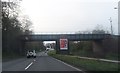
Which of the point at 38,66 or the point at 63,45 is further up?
the point at 63,45

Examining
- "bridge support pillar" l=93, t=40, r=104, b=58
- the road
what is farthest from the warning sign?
"bridge support pillar" l=93, t=40, r=104, b=58

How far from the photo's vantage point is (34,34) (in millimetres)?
109188

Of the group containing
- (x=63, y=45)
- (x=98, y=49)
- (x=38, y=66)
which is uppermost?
(x=63, y=45)

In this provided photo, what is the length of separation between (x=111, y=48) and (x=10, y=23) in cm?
2873

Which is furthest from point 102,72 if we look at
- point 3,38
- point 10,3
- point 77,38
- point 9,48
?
point 77,38

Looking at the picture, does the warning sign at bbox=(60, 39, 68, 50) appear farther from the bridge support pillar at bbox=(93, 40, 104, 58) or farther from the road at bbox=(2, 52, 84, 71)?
the bridge support pillar at bbox=(93, 40, 104, 58)

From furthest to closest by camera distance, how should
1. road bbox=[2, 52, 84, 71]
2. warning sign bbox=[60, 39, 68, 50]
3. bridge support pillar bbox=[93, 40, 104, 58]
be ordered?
bridge support pillar bbox=[93, 40, 104, 58]
warning sign bbox=[60, 39, 68, 50]
road bbox=[2, 52, 84, 71]

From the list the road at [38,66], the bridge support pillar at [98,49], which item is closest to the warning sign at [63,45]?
the road at [38,66]

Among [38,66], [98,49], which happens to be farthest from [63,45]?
[98,49]

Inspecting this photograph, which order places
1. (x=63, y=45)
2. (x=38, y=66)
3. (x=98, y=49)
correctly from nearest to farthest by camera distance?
(x=38, y=66) < (x=63, y=45) < (x=98, y=49)

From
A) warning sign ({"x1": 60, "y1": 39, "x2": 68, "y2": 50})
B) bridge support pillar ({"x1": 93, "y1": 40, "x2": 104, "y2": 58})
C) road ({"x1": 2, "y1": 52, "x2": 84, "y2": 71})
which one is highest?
warning sign ({"x1": 60, "y1": 39, "x2": 68, "y2": 50})

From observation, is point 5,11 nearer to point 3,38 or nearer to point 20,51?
point 3,38

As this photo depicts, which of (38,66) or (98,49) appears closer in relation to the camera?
(38,66)

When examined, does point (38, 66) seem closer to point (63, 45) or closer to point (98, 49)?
point (63, 45)
